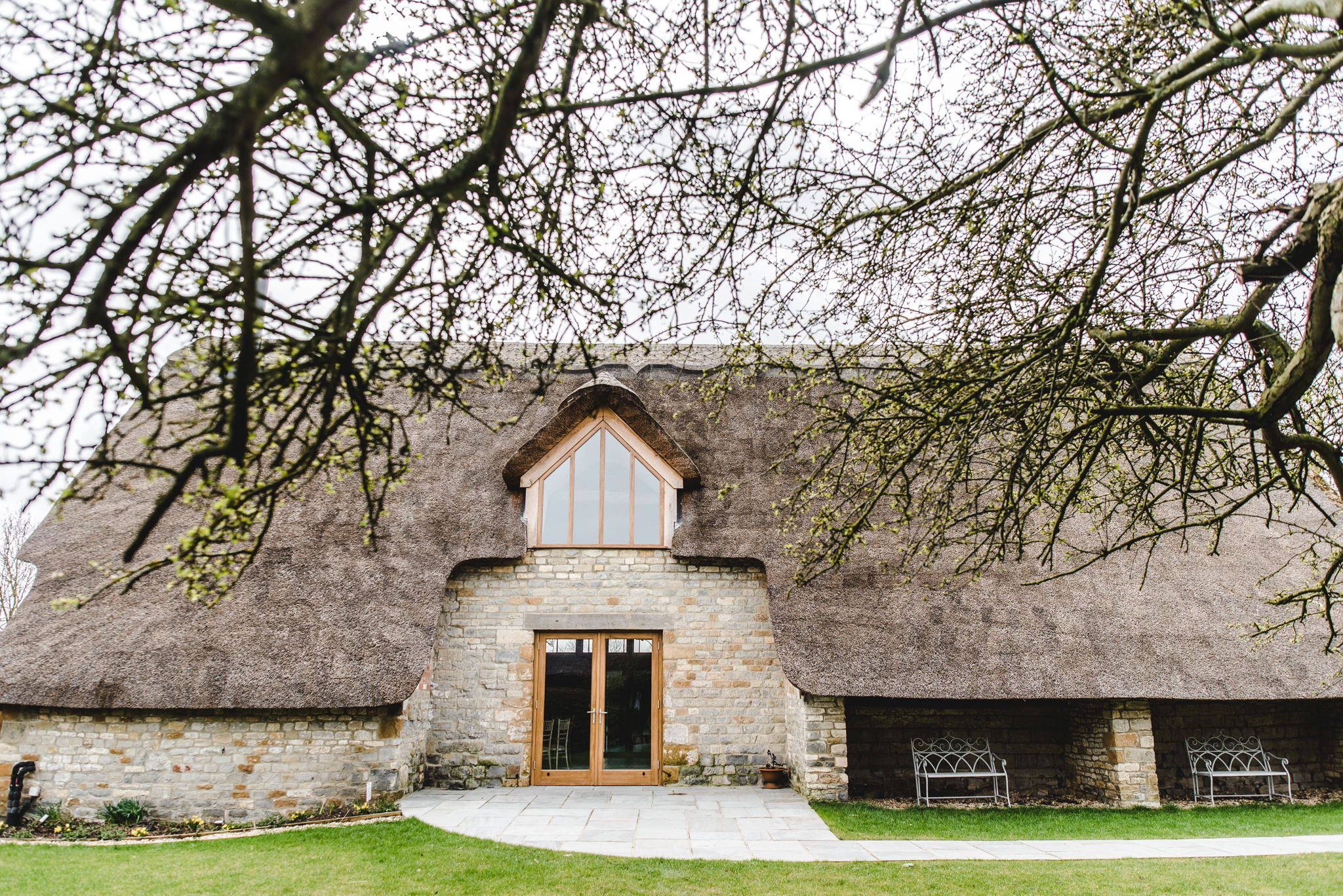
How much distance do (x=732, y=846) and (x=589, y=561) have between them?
169 inches

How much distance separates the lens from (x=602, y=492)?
35.7 feet

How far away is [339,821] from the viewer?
837 cm

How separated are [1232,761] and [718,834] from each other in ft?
23.8

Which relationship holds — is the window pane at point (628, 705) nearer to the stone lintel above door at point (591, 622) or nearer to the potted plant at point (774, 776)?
the stone lintel above door at point (591, 622)

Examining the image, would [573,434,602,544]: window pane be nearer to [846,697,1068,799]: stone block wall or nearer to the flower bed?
the flower bed

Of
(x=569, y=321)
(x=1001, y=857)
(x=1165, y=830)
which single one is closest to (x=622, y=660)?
(x=1001, y=857)

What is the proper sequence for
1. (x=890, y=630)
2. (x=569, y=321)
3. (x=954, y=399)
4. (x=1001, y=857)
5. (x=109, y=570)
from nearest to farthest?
(x=109, y=570)
(x=569, y=321)
(x=954, y=399)
(x=1001, y=857)
(x=890, y=630)

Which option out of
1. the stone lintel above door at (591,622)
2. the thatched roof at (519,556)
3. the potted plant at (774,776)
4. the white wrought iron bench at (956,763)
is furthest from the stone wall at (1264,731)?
the stone lintel above door at (591,622)

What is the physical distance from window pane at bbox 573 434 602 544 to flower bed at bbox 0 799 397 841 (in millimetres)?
3925

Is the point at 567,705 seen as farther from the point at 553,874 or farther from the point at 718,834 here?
the point at 553,874

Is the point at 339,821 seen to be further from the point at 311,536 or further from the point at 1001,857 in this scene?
the point at 1001,857

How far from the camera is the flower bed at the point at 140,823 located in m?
8.29

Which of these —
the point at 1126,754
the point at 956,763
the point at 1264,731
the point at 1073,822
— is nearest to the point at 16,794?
the point at 956,763

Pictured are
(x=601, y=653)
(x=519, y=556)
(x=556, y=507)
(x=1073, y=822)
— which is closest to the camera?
(x=1073, y=822)
